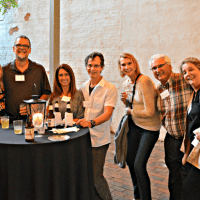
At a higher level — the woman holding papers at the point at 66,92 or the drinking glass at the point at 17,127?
the woman holding papers at the point at 66,92

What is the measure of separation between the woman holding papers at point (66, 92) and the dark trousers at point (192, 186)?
119 cm

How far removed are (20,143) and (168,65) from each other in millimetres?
1507

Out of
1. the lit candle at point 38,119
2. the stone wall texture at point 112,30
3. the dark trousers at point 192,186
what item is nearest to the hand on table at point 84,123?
the lit candle at point 38,119

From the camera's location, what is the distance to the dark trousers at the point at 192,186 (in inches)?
75.4

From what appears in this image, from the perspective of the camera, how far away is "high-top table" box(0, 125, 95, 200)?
5.86 ft

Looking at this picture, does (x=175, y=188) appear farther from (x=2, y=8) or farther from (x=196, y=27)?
(x=2, y=8)

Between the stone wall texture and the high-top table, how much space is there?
3751mm

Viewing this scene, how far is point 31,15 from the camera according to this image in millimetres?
6891

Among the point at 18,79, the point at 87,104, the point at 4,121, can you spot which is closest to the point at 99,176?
the point at 87,104

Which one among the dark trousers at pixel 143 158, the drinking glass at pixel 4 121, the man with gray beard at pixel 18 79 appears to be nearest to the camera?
the drinking glass at pixel 4 121

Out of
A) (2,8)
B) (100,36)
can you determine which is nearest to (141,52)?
(100,36)

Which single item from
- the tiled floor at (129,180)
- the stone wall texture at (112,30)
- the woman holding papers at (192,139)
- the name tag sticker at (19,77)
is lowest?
the tiled floor at (129,180)

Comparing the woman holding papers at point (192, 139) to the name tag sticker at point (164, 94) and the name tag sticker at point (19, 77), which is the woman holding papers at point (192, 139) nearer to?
the name tag sticker at point (164, 94)

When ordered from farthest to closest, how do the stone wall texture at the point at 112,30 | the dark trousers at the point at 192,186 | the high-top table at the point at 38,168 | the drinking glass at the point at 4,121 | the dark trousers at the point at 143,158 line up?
the stone wall texture at the point at 112,30 → the dark trousers at the point at 143,158 → the drinking glass at the point at 4,121 → the dark trousers at the point at 192,186 → the high-top table at the point at 38,168
